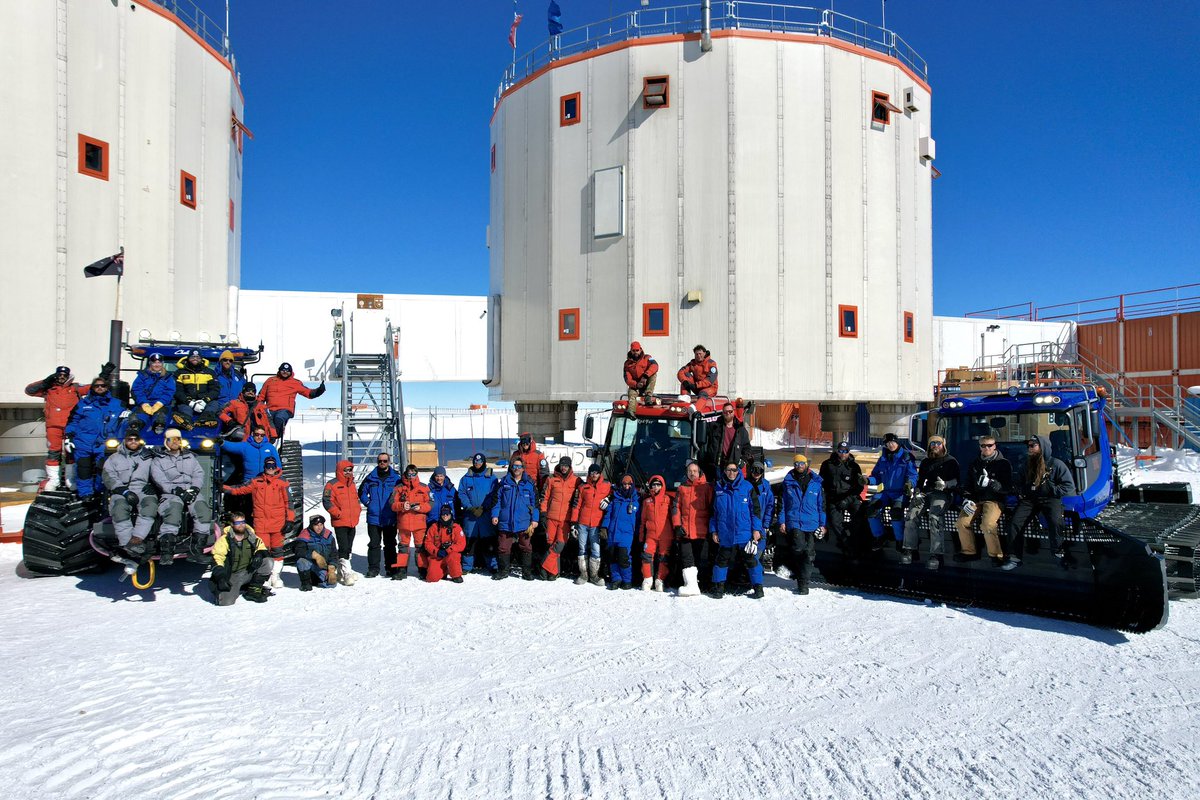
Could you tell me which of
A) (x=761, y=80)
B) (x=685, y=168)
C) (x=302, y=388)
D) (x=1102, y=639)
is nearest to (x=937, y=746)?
(x=1102, y=639)

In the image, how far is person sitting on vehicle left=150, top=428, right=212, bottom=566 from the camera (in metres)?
7.27

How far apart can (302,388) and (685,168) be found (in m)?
12.2

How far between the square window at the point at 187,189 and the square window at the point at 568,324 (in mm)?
10026

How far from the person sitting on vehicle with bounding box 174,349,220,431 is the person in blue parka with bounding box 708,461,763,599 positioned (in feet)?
21.5

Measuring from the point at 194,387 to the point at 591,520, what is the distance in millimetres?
5731

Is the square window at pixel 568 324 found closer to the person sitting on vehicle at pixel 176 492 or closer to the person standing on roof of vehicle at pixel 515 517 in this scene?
the person standing on roof of vehicle at pixel 515 517

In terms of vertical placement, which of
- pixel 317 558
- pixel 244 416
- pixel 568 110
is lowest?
pixel 317 558

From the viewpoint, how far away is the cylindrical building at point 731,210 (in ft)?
61.8

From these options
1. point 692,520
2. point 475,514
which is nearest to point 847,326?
point 692,520

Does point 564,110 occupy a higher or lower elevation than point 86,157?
higher

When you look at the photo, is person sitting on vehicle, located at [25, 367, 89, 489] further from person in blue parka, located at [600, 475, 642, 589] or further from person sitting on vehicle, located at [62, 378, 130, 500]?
person in blue parka, located at [600, 475, 642, 589]

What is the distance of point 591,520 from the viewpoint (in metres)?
8.48

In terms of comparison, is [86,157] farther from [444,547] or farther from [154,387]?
[444,547]

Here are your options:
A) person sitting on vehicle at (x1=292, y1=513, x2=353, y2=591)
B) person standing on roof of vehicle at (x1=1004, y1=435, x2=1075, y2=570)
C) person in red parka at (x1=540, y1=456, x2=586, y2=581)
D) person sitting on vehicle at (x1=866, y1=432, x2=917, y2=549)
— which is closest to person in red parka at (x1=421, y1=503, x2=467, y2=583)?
person sitting on vehicle at (x1=292, y1=513, x2=353, y2=591)
